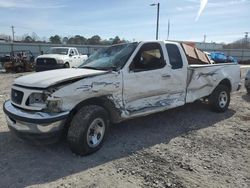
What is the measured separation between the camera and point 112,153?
468cm

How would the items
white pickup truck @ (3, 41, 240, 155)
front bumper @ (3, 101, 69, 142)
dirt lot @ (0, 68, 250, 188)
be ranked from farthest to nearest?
1. white pickup truck @ (3, 41, 240, 155)
2. front bumper @ (3, 101, 69, 142)
3. dirt lot @ (0, 68, 250, 188)

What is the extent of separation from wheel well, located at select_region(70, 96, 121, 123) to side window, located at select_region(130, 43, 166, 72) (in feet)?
2.68

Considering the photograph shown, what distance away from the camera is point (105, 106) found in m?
4.88

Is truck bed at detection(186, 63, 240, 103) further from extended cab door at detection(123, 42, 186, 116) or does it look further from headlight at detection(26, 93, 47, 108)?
headlight at detection(26, 93, 47, 108)

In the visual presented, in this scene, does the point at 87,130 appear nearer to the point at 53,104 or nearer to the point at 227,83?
the point at 53,104

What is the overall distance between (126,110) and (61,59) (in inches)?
521

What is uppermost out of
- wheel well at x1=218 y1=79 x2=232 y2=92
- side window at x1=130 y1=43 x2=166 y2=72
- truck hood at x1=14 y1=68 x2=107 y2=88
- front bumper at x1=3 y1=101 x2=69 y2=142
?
side window at x1=130 y1=43 x2=166 y2=72

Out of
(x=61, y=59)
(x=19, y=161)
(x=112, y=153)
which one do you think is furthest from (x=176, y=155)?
(x=61, y=59)

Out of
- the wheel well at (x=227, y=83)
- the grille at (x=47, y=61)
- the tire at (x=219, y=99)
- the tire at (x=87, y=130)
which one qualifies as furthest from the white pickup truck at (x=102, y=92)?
the grille at (x=47, y=61)

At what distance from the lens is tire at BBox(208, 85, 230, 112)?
7.30 metres

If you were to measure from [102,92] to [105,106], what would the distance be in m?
0.33

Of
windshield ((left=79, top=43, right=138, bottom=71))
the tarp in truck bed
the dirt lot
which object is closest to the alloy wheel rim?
the dirt lot

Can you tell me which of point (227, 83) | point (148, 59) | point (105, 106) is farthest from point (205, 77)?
point (105, 106)

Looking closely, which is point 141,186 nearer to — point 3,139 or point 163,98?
point 163,98
